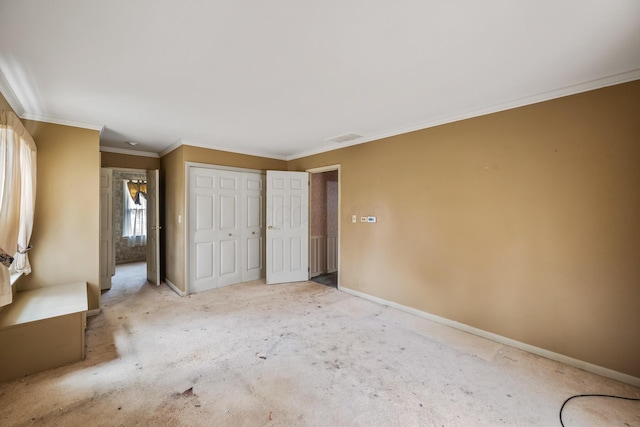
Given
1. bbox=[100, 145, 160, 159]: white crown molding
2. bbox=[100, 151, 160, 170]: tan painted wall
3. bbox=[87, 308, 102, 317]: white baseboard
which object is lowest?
bbox=[87, 308, 102, 317]: white baseboard

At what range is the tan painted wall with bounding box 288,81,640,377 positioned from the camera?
219 cm

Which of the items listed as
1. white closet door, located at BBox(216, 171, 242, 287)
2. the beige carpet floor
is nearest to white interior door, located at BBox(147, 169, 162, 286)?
white closet door, located at BBox(216, 171, 242, 287)

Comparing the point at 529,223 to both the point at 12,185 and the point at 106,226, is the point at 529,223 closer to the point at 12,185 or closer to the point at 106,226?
the point at 12,185

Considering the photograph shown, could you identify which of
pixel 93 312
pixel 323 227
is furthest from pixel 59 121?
pixel 323 227

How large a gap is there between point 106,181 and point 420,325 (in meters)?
5.15

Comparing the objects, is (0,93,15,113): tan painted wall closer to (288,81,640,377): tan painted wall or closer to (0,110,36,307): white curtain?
→ (0,110,36,307): white curtain

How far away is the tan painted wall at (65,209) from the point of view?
3102 millimetres

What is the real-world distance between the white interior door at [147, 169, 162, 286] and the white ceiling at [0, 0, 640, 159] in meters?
1.72

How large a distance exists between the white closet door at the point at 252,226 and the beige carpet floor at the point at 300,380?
1710 millimetres

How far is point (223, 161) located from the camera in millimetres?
4598

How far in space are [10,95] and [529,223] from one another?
4.93 metres

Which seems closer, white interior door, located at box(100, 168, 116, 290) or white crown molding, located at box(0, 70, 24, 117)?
white crown molding, located at box(0, 70, 24, 117)

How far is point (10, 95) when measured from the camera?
8.10ft

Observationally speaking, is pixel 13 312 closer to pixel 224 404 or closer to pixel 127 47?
pixel 224 404
